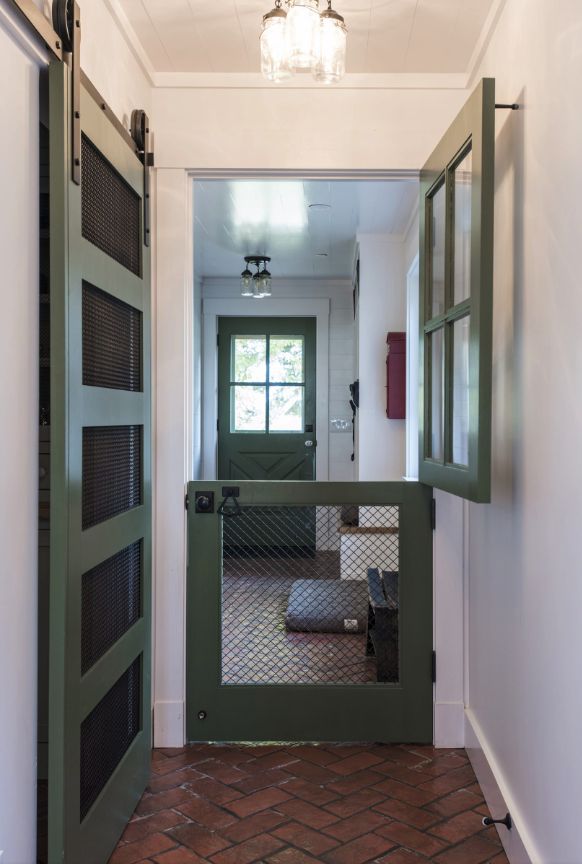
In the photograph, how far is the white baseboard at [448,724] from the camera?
3.05 metres

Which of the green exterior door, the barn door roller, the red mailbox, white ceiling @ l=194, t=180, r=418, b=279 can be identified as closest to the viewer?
the barn door roller

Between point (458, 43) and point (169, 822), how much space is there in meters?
2.83

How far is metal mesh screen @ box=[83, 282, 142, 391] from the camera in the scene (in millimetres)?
2096

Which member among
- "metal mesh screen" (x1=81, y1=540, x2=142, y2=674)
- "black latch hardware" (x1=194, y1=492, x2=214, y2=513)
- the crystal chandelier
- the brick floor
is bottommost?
the brick floor

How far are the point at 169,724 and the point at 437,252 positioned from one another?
2104mm

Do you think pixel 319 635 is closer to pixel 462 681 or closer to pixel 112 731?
pixel 462 681

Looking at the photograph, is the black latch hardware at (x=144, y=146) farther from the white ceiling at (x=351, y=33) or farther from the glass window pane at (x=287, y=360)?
the glass window pane at (x=287, y=360)

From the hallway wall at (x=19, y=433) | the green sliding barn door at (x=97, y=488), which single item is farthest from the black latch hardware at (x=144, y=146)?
the hallway wall at (x=19, y=433)

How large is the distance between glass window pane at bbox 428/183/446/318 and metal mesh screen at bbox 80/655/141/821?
164cm

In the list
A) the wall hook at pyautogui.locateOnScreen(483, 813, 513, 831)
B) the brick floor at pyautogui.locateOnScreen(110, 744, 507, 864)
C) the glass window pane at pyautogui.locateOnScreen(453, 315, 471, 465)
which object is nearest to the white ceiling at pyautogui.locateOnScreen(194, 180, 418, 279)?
the glass window pane at pyautogui.locateOnScreen(453, 315, 471, 465)

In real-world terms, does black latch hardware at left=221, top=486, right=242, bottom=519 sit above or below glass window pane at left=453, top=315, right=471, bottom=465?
below

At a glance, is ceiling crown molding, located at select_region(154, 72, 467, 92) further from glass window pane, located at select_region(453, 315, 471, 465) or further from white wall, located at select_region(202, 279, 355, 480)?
white wall, located at select_region(202, 279, 355, 480)

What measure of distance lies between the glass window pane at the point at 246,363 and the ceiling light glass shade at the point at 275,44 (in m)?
5.51

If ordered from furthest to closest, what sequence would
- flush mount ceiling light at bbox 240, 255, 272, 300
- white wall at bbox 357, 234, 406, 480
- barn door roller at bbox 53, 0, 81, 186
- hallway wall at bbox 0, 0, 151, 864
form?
flush mount ceiling light at bbox 240, 255, 272, 300 < white wall at bbox 357, 234, 406, 480 < barn door roller at bbox 53, 0, 81, 186 < hallway wall at bbox 0, 0, 151, 864
